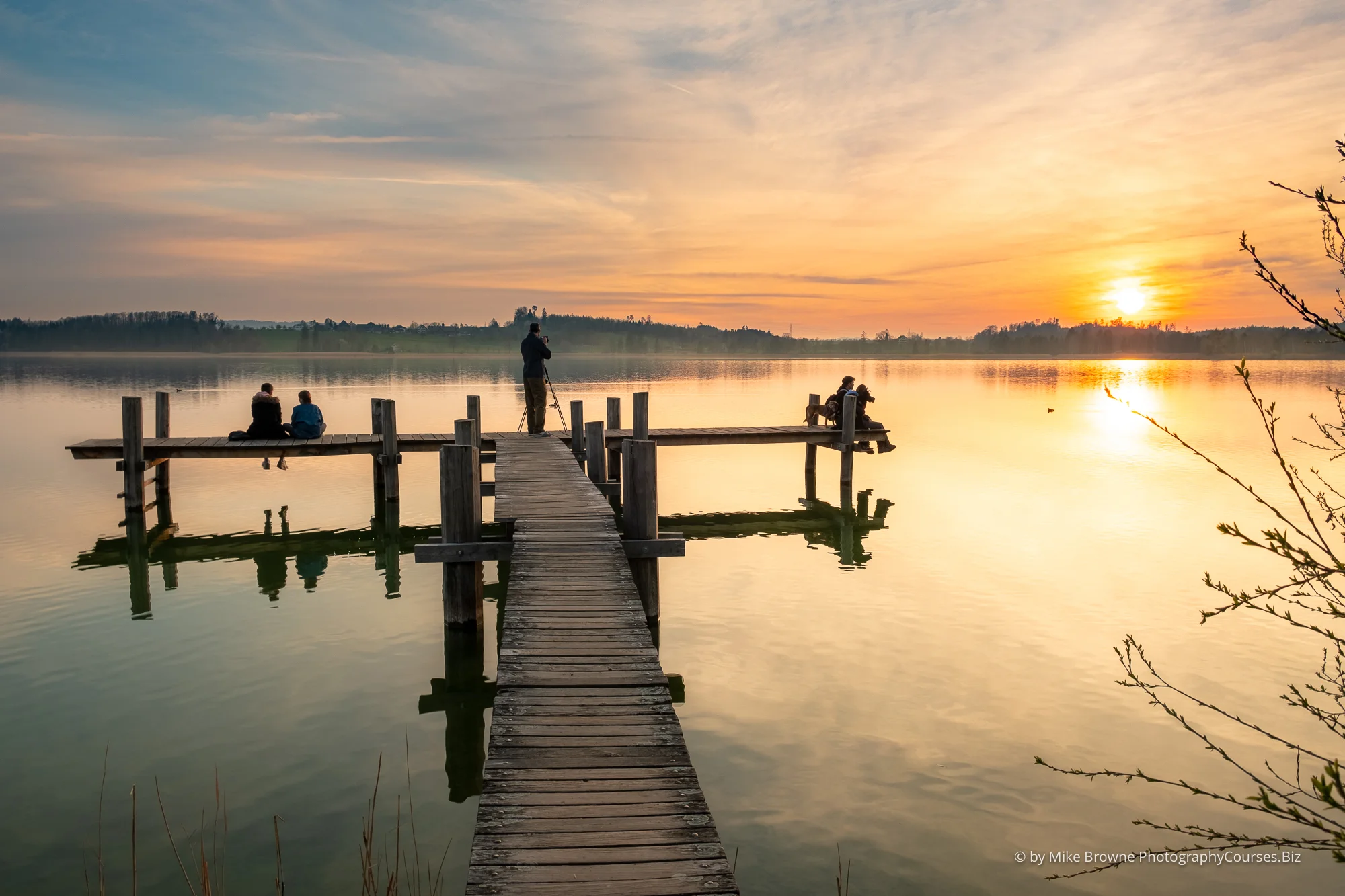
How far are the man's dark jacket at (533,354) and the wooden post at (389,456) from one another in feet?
10.5

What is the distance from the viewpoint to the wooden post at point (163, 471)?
1973 cm

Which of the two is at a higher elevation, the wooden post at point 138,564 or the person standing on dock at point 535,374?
the person standing on dock at point 535,374

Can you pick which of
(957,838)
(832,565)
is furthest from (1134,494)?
(957,838)

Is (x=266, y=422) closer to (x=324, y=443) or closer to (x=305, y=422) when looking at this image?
(x=305, y=422)

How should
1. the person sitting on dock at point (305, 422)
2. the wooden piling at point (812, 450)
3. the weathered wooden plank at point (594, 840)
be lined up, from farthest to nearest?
the wooden piling at point (812, 450) → the person sitting on dock at point (305, 422) → the weathered wooden plank at point (594, 840)

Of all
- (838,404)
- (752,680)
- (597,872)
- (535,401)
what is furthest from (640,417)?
(597,872)

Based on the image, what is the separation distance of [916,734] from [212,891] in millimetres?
6393

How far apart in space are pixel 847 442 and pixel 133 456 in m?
16.9

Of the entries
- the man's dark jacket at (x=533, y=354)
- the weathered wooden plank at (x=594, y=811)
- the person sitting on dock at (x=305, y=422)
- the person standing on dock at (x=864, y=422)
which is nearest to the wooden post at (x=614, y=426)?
the man's dark jacket at (x=533, y=354)

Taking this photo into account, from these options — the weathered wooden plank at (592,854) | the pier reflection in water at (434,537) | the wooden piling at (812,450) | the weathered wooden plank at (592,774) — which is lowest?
the pier reflection in water at (434,537)

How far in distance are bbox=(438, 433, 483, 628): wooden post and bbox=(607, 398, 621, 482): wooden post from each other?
9.73m

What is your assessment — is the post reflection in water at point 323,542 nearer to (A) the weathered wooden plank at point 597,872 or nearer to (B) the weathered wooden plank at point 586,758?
(B) the weathered wooden plank at point 586,758

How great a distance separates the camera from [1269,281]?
3598mm

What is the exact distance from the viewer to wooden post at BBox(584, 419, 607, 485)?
645 inches
